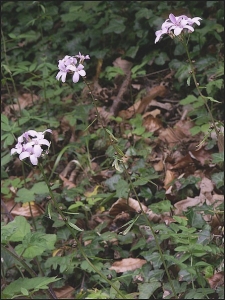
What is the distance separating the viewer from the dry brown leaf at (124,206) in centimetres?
299

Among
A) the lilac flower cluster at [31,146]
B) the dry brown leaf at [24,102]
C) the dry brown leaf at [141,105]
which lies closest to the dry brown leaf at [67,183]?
the dry brown leaf at [141,105]

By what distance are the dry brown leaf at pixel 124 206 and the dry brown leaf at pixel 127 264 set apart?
36 centimetres

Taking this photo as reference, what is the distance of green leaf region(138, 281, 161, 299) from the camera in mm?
2379

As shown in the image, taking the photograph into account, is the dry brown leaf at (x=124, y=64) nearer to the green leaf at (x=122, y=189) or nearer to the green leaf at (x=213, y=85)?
the green leaf at (x=213, y=85)

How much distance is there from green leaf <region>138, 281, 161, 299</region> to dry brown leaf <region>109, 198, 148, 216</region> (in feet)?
2.04

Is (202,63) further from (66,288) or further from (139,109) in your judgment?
(66,288)

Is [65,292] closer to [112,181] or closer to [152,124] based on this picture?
[112,181]

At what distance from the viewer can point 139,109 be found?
398 centimetres

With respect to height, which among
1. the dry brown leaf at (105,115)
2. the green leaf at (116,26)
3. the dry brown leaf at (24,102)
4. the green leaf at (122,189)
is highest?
the green leaf at (116,26)

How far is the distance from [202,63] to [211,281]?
75.2 inches

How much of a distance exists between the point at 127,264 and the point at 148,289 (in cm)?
30

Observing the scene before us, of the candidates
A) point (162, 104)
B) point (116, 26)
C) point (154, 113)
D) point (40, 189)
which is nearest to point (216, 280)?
point (40, 189)

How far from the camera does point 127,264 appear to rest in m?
2.68

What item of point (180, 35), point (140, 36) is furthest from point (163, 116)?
point (180, 35)
